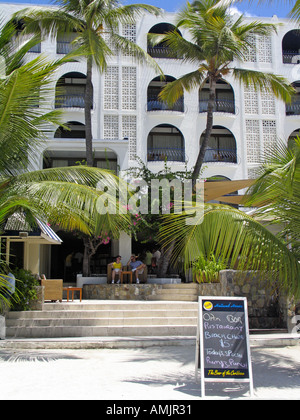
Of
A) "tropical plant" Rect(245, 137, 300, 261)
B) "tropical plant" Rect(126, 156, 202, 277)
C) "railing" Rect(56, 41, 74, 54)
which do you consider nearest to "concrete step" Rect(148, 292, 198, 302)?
"tropical plant" Rect(126, 156, 202, 277)

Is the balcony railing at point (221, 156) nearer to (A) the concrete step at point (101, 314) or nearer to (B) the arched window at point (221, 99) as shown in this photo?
(B) the arched window at point (221, 99)

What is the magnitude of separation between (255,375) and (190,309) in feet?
17.7

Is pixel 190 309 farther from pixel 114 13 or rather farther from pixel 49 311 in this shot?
pixel 114 13

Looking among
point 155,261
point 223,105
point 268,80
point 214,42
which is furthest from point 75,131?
point 268,80

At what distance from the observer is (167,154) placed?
25.8m

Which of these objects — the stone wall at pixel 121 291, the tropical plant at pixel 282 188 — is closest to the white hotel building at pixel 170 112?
the stone wall at pixel 121 291

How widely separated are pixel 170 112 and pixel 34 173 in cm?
1731

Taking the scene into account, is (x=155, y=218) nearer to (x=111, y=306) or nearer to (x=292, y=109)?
(x=111, y=306)

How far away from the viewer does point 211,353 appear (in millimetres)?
6375

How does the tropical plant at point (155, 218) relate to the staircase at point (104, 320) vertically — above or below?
above

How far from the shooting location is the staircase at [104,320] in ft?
36.5

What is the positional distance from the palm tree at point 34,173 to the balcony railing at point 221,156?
17291 mm

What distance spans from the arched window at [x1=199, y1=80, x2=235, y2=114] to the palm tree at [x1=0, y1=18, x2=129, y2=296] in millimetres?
18286

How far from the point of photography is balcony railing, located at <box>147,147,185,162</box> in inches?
1006
